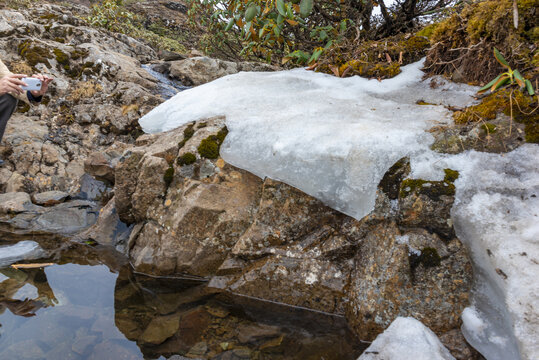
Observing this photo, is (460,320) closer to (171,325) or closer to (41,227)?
(171,325)

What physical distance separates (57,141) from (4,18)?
160 inches

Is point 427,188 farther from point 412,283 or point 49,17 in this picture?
point 49,17

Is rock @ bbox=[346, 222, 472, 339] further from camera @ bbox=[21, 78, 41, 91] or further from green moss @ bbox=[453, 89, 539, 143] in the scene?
camera @ bbox=[21, 78, 41, 91]

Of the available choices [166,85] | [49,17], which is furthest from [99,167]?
[49,17]

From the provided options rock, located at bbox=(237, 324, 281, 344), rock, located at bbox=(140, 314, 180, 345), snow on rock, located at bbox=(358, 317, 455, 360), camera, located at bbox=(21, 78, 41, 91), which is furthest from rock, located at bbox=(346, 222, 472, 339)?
camera, located at bbox=(21, 78, 41, 91)

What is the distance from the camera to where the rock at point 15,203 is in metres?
4.30

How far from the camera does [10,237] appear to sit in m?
3.85

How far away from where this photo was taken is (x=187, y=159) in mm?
3283

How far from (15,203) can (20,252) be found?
4.54ft

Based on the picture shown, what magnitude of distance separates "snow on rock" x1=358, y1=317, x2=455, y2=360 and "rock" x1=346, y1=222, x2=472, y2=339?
195 mm

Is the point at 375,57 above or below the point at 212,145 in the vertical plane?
above

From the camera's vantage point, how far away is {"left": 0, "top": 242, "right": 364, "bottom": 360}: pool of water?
230cm

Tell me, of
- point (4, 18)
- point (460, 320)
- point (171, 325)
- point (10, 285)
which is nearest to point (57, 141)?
point (10, 285)

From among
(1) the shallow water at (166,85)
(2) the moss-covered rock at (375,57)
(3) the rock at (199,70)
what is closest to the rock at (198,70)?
(3) the rock at (199,70)
